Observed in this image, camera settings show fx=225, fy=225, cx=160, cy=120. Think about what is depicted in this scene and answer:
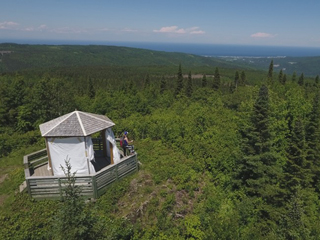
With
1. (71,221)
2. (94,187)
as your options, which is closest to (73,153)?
(94,187)

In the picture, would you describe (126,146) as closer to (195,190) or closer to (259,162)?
(195,190)

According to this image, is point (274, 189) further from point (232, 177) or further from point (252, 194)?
point (232, 177)

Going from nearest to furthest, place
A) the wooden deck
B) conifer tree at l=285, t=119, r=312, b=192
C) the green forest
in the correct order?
the green forest → the wooden deck → conifer tree at l=285, t=119, r=312, b=192

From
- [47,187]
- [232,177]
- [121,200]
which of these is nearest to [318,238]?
[232,177]

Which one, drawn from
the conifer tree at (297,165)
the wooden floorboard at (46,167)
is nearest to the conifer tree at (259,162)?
the conifer tree at (297,165)

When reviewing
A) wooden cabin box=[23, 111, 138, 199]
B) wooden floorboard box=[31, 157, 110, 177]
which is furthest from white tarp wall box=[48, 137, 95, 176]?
wooden floorboard box=[31, 157, 110, 177]

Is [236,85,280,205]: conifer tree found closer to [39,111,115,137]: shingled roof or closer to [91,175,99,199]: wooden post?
[91,175,99,199]: wooden post
